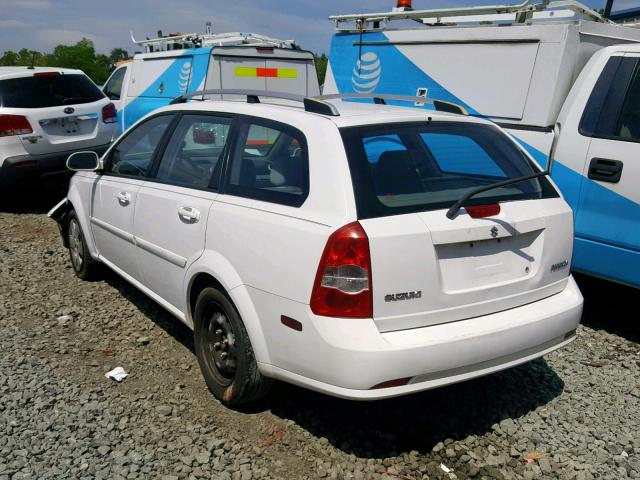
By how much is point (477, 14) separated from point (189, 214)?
371cm

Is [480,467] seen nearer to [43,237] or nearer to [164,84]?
[43,237]

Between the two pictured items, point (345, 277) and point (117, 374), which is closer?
point (345, 277)

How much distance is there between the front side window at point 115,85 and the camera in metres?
11.2

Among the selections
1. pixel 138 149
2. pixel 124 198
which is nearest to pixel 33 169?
pixel 138 149

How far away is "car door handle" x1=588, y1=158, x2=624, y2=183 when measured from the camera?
4.11m

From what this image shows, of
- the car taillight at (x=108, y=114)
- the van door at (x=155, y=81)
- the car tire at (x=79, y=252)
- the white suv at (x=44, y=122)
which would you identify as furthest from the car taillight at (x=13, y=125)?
the car tire at (x=79, y=252)

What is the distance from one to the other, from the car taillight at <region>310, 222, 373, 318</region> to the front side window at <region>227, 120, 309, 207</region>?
1.15 ft

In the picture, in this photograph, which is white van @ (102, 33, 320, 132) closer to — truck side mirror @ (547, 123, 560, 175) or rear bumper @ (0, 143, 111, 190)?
rear bumper @ (0, 143, 111, 190)

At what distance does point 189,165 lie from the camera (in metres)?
3.63

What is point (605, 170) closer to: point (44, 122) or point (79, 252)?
point (79, 252)

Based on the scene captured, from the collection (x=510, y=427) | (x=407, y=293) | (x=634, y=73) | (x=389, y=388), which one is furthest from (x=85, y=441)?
(x=634, y=73)

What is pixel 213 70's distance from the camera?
789cm

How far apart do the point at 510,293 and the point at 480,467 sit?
878 mm

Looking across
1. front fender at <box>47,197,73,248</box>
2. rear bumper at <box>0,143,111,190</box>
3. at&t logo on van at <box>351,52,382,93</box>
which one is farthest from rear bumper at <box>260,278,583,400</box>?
rear bumper at <box>0,143,111,190</box>
